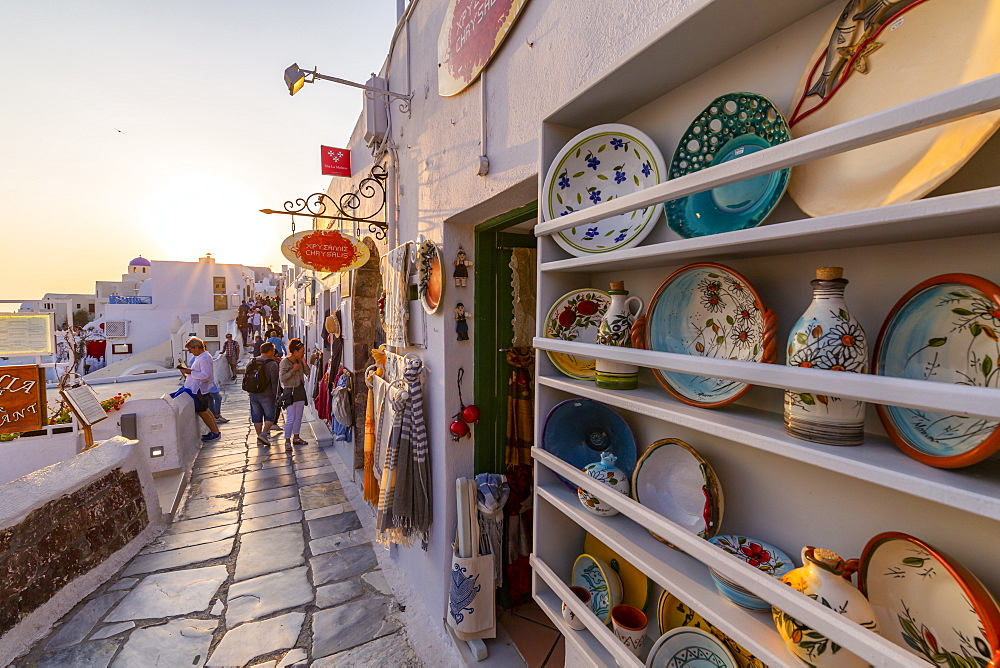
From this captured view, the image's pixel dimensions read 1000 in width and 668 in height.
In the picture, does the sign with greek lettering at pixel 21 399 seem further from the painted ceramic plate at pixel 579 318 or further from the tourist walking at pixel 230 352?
the tourist walking at pixel 230 352

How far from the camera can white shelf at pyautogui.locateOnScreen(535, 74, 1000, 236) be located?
0.45 meters

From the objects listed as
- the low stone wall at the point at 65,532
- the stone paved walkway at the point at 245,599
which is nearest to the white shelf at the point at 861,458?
the stone paved walkway at the point at 245,599

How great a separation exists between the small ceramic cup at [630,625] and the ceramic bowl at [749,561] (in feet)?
1.19

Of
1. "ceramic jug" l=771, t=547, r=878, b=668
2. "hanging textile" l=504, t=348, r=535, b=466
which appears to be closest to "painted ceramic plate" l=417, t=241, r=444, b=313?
"hanging textile" l=504, t=348, r=535, b=466

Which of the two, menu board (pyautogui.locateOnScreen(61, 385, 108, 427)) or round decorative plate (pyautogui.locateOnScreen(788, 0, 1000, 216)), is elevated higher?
round decorative plate (pyautogui.locateOnScreen(788, 0, 1000, 216))

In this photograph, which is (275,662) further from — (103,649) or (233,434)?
(233,434)

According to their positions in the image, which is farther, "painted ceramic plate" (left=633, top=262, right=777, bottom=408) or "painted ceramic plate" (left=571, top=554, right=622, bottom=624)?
"painted ceramic plate" (left=571, top=554, right=622, bottom=624)

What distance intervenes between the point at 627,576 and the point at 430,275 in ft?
6.30

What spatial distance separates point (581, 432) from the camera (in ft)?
4.53

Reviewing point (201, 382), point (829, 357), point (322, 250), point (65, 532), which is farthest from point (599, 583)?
point (201, 382)

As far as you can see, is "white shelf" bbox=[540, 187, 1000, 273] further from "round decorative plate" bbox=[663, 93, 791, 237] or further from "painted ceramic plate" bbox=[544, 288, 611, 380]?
"painted ceramic plate" bbox=[544, 288, 611, 380]

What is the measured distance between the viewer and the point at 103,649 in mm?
2426

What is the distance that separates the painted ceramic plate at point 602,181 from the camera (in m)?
1.10

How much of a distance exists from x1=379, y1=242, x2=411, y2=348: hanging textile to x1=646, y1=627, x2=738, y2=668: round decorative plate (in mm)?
2320
